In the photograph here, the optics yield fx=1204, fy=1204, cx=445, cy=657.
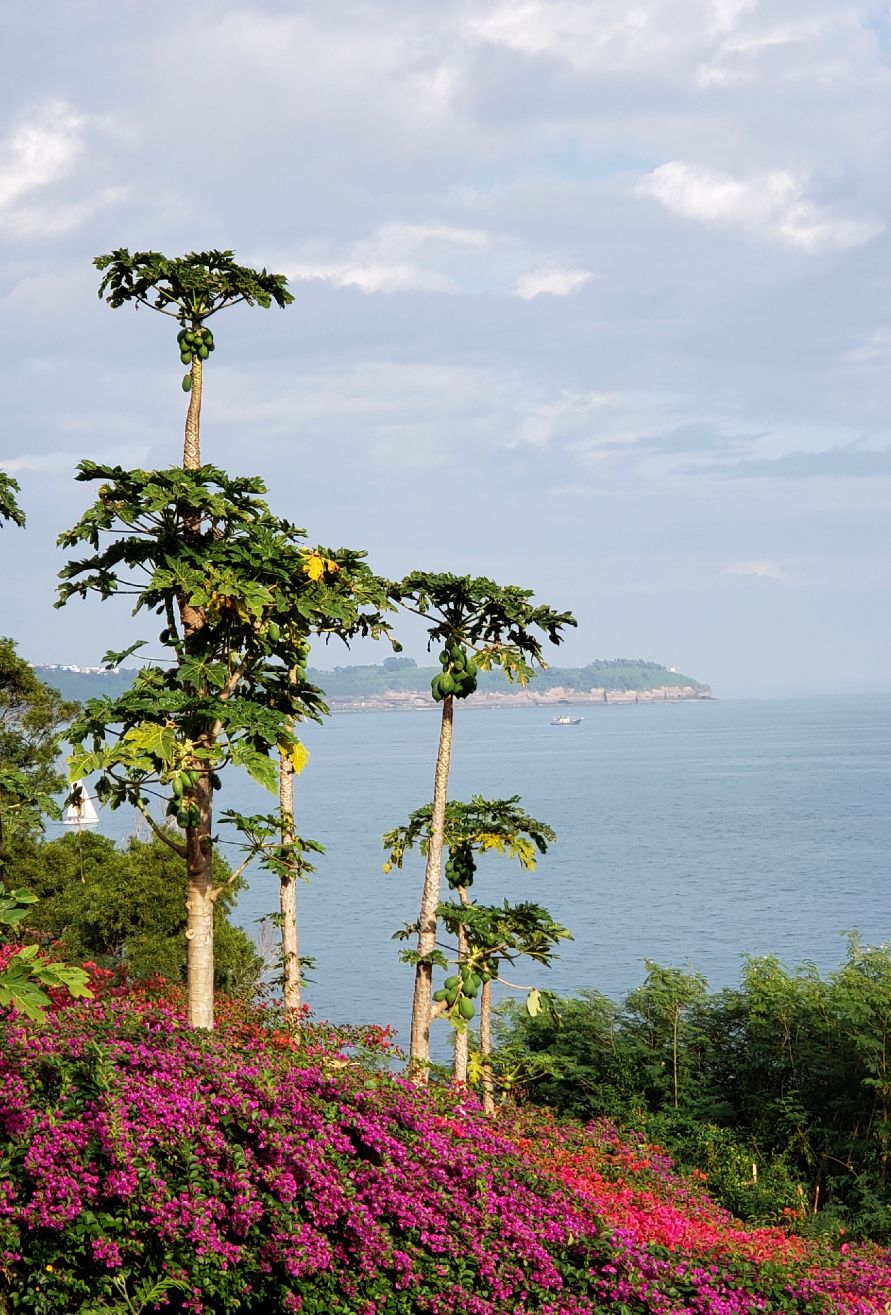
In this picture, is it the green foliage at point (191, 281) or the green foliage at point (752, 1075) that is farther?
the green foliage at point (752, 1075)

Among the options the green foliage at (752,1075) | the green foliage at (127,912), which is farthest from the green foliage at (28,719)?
the green foliage at (752,1075)

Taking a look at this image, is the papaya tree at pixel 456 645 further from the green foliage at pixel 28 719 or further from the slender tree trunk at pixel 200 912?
the green foliage at pixel 28 719

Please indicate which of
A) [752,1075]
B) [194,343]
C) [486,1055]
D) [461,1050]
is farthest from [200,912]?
[752,1075]

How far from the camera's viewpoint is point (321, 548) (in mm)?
7613

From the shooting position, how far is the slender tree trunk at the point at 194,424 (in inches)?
298

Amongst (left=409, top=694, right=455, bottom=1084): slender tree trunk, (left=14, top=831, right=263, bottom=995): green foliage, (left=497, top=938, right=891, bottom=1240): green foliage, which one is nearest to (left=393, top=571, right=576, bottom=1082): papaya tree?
(left=409, top=694, right=455, bottom=1084): slender tree trunk

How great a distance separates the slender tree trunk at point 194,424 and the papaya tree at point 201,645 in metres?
0.62

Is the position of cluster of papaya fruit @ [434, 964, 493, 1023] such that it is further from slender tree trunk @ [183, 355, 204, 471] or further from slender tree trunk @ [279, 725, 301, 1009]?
slender tree trunk @ [183, 355, 204, 471]

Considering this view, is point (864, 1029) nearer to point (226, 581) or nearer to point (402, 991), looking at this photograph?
point (226, 581)

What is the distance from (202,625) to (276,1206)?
3270 mm

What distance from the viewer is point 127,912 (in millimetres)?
19125

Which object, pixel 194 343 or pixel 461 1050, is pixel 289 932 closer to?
pixel 461 1050

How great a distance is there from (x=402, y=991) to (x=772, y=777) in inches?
2381

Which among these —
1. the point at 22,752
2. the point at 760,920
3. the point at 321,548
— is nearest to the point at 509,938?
the point at 321,548
